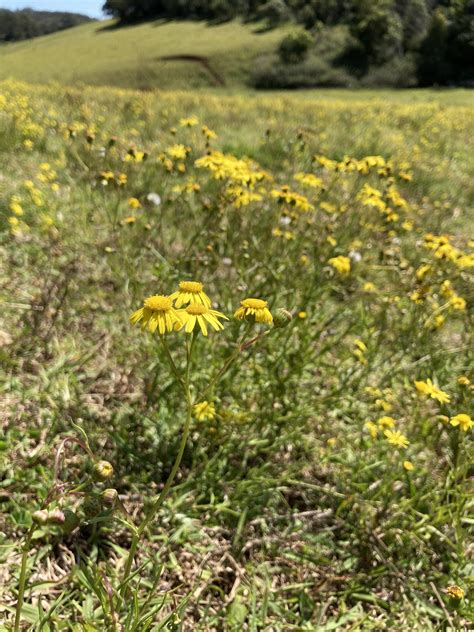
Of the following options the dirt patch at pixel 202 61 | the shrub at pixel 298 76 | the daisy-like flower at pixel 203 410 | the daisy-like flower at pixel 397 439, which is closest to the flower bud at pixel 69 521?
the daisy-like flower at pixel 203 410

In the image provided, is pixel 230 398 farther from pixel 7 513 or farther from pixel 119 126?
Result: pixel 119 126

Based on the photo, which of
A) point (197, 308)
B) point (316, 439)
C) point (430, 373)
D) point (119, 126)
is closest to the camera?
point (197, 308)

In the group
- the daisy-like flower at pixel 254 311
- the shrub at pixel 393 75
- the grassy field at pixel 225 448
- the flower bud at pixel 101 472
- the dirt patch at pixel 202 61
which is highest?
the dirt patch at pixel 202 61

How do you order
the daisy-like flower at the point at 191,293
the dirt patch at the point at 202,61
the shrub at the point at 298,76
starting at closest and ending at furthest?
1. the daisy-like flower at the point at 191,293
2. the shrub at the point at 298,76
3. the dirt patch at the point at 202,61

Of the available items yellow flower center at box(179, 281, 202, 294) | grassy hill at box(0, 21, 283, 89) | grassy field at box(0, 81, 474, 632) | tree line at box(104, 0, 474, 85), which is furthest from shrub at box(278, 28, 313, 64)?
yellow flower center at box(179, 281, 202, 294)

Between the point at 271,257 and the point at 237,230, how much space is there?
47cm

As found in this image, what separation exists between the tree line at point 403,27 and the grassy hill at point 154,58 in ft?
15.4

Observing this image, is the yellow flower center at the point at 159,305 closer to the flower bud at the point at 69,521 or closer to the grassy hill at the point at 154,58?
the flower bud at the point at 69,521

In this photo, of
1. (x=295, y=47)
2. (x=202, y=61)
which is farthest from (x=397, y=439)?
(x=295, y=47)

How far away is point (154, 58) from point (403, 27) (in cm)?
2077

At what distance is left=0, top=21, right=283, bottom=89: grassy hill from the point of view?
33.0 m

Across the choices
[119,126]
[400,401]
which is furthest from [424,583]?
[119,126]

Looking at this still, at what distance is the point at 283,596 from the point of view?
1654mm

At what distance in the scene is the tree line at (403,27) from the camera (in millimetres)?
34094
